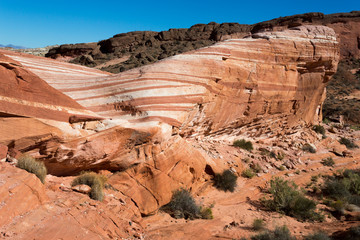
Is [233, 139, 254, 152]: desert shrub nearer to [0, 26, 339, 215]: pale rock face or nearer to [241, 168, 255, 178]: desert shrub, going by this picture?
[0, 26, 339, 215]: pale rock face

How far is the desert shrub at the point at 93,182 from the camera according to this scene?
5.09 meters

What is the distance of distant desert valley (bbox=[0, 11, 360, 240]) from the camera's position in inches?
182

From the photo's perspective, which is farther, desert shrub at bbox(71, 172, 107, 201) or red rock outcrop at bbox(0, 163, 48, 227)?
desert shrub at bbox(71, 172, 107, 201)

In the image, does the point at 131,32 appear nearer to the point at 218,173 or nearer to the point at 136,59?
the point at 136,59

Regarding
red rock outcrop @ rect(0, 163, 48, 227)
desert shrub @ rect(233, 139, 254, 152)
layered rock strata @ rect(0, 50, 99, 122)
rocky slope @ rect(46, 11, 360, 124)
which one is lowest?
desert shrub @ rect(233, 139, 254, 152)

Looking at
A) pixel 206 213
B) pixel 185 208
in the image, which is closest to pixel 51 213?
pixel 185 208

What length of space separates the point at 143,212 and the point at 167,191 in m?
0.86

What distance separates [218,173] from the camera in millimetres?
7965

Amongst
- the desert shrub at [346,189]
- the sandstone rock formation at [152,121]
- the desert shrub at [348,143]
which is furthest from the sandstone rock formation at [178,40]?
the desert shrub at [346,189]

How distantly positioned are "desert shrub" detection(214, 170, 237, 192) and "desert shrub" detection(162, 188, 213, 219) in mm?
1478

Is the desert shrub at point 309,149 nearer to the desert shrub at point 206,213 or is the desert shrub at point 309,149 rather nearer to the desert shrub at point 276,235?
the desert shrub at point 276,235

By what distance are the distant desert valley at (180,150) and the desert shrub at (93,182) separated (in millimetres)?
23

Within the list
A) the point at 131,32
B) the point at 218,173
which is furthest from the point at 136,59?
the point at 218,173

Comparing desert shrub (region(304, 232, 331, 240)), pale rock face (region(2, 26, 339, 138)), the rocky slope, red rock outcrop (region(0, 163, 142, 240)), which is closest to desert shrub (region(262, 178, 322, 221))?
desert shrub (region(304, 232, 331, 240))
